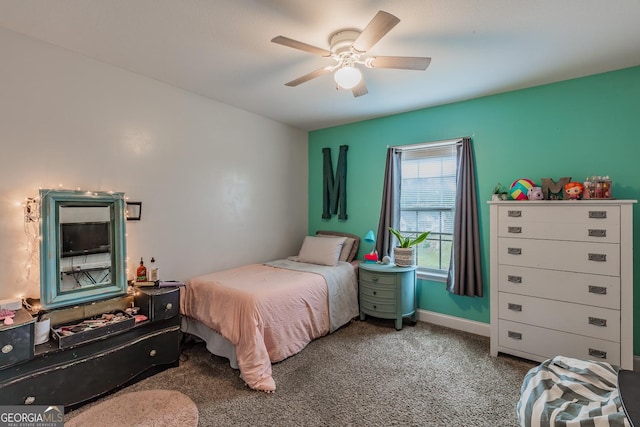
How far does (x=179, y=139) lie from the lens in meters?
3.04

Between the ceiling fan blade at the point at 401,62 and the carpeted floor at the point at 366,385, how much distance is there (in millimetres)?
2282

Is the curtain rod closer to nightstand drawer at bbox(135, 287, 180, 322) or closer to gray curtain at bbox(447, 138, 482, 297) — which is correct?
gray curtain at bbox(447, 138, 482, 297)

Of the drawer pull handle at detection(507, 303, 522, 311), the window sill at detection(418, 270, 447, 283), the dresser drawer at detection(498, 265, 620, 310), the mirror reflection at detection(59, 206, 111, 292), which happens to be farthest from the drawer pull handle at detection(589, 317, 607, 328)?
the mirror reflection at detection(59, 206, 111, 292)

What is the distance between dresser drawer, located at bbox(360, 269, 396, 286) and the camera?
333 centimetres

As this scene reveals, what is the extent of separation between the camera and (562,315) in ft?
8.05

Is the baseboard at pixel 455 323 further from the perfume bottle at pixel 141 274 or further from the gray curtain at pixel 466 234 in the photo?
the perfume bottle at pixel 141 274

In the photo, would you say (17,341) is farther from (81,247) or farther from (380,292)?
(380,292)

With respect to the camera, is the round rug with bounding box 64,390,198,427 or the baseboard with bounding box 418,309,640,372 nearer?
the round rug with bounding box 64,390,198,427

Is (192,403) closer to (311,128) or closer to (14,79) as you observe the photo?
(14,79)

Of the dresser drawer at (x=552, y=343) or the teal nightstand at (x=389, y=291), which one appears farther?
the teal nightstand at (x=389, y=291)

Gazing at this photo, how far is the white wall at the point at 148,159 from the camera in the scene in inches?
82.6

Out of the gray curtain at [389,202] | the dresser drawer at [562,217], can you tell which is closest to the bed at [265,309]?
the gray curtain at [389,202]

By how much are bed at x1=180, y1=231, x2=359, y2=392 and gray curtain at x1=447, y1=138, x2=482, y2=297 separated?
117 centimetres

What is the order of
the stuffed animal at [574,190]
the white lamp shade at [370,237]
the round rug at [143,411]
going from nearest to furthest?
the round rug at [143,411] < the stuffed animal at [574,190] < the white lamp shade at [370,237]
